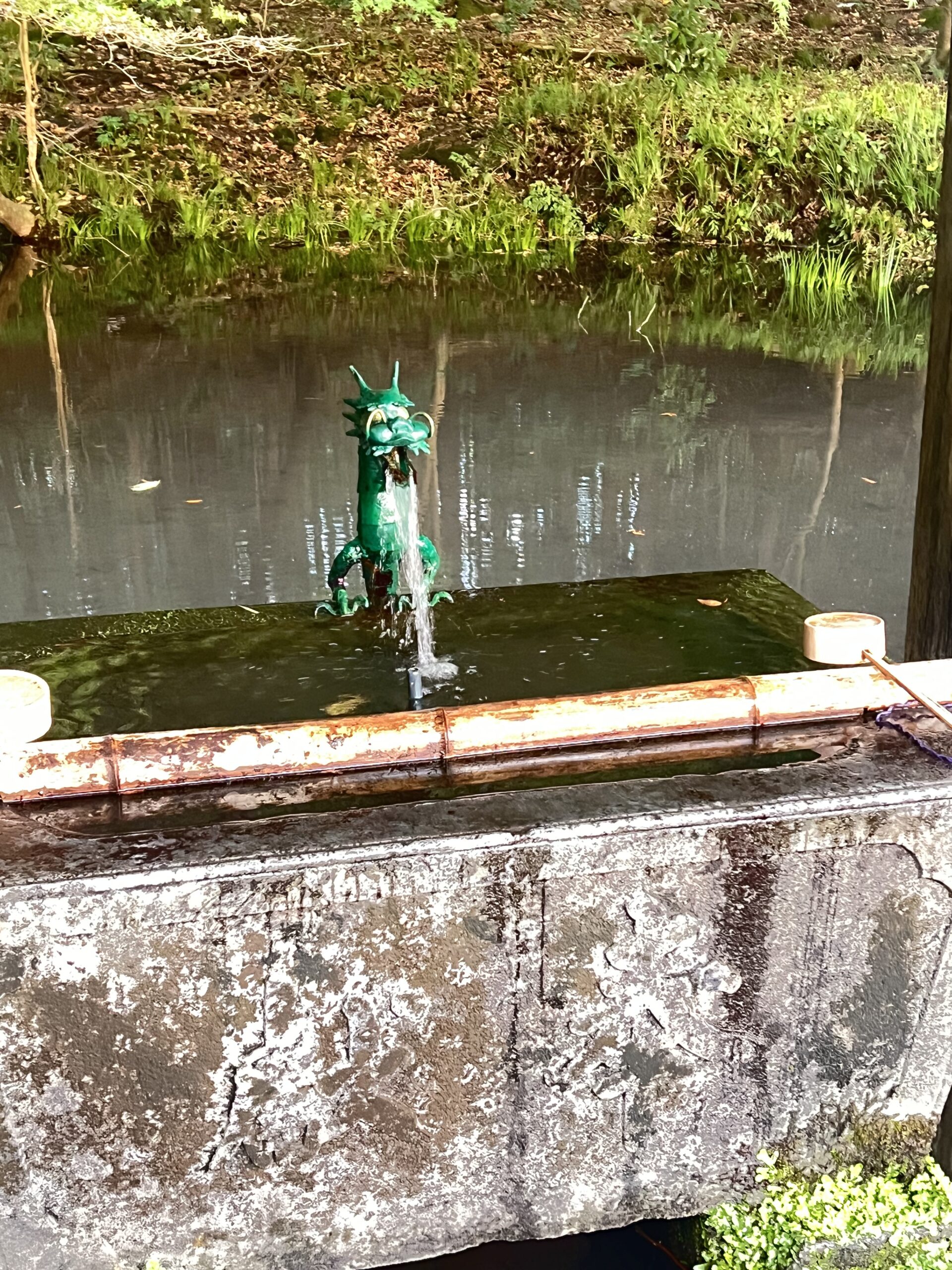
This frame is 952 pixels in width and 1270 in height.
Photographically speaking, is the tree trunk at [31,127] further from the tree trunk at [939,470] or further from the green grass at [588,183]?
the tree trunk at [939,470]

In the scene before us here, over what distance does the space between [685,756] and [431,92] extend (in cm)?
904

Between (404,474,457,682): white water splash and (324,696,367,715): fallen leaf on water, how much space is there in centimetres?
17

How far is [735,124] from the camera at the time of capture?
8.62 m

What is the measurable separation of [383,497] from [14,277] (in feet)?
19.8

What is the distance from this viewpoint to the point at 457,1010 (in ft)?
4.63

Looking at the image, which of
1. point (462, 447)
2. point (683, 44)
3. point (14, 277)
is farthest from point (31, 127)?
point (462, 447)

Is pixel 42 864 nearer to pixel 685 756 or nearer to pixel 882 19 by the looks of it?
pixel 685 756

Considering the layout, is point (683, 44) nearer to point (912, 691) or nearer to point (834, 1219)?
point (912, 691)

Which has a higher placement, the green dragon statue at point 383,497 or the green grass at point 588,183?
the green grass at point 588,183

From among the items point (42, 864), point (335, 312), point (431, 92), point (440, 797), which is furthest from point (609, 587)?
point (431, 92)

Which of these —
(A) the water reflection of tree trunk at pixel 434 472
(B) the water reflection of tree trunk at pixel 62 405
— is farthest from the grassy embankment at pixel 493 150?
(A) the water reflection of tree trunk at pixel 434 472

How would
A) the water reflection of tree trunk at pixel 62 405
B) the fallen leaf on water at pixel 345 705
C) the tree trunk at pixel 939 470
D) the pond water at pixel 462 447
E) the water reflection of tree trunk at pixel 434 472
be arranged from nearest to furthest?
the fallen leaf on water at pixel 345 705
the tree trunk at pixel 939 470
the pond water at pixel 462 447
the water reflection of tree trunk at pixel 434 472
the water reflection of tree trunk at pixel 62 405

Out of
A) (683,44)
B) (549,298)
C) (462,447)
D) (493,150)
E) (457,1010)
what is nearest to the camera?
(457,1010)

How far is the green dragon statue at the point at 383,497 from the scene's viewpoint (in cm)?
202
